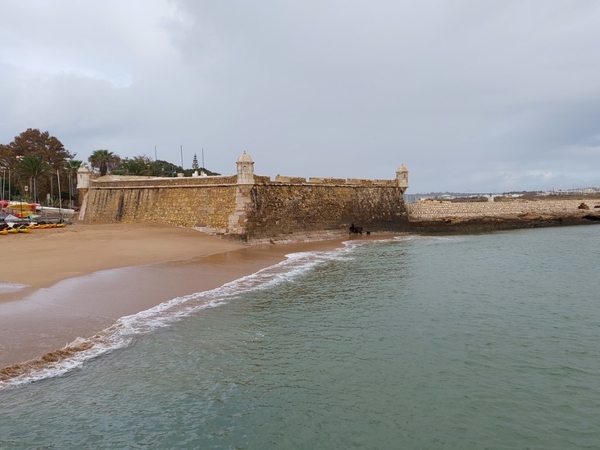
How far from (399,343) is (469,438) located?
3349 mm

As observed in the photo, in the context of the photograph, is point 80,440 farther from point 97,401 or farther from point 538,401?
point 538,401

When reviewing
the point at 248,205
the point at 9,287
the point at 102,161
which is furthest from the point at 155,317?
the point at 102,161

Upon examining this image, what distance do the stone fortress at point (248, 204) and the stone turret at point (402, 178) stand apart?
1127mm

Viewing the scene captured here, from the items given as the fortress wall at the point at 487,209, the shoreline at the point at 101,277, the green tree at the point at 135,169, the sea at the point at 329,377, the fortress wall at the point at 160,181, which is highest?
the green tree at the point at 135,169

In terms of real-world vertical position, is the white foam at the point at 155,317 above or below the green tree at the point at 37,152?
below

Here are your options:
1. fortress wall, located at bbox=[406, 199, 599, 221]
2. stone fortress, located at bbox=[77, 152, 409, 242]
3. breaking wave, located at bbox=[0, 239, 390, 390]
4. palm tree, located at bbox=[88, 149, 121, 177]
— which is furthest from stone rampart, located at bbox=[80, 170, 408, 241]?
palm tree, located at bbox=[88, 149, 121, 177]

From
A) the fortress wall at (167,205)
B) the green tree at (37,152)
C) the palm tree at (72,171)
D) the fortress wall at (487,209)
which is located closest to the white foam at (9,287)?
the fortress wall at (167,205)

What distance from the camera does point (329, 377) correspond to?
7.36 metres

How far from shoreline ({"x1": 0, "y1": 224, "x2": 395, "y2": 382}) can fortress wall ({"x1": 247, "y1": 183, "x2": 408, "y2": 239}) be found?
1812mm

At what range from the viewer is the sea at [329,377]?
570 cm

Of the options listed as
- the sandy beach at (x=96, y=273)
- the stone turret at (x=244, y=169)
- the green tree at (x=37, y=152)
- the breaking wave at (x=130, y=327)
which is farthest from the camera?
the green tree at (x=37, y=152)

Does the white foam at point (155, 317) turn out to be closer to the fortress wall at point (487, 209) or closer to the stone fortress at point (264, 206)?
the stone fortress at point (264, 206)

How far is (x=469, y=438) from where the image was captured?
5.63 metres

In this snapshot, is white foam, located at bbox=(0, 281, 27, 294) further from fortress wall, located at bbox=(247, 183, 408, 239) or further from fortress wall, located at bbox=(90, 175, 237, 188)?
fortress wall, located at bbox=(90, 175, 237, 188)
